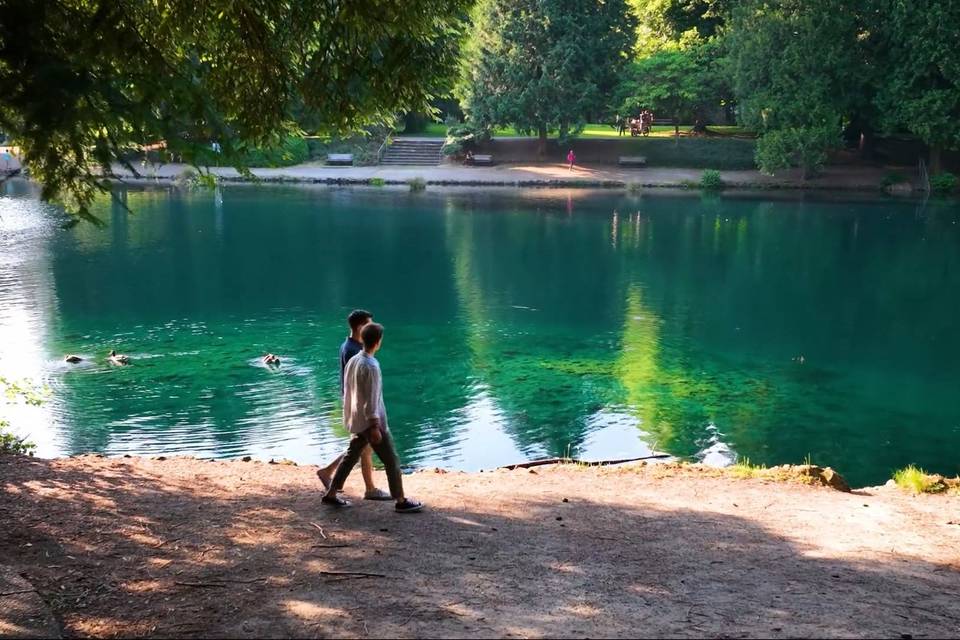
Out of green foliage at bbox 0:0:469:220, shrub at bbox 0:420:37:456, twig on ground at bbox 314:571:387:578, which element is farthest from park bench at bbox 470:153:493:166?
twig on ground at bbox 314:571:387:578

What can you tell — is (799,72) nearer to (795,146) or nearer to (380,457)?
(795,146)

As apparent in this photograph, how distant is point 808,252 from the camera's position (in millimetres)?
29812

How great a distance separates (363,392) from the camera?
6.61m

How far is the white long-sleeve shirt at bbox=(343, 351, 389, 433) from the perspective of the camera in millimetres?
6574

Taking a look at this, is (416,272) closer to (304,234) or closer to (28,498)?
(304,234)

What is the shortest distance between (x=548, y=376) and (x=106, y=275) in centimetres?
1318

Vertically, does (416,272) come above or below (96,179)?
below

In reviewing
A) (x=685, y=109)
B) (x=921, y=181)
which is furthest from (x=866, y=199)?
(x=685, y=109)

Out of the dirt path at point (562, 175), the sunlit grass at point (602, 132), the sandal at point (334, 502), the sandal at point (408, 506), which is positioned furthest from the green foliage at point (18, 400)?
the sunlit grass at point (602, 132)

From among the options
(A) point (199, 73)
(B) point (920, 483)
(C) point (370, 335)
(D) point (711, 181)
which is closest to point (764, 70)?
(D) point (711, 181)

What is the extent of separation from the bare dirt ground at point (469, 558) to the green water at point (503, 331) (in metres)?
4.13

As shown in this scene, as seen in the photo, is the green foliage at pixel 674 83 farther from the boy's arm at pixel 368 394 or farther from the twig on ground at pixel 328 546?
the twig on ground at pixel 328 546

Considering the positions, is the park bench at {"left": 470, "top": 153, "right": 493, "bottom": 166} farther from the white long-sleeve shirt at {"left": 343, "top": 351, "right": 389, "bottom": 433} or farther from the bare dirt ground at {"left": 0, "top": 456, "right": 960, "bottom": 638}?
the white long-sleeve shirt at {"left": 343, "top": 351, "right": 389, "bottom": 433}

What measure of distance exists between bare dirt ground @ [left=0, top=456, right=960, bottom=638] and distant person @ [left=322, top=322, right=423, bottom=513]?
0.43m
